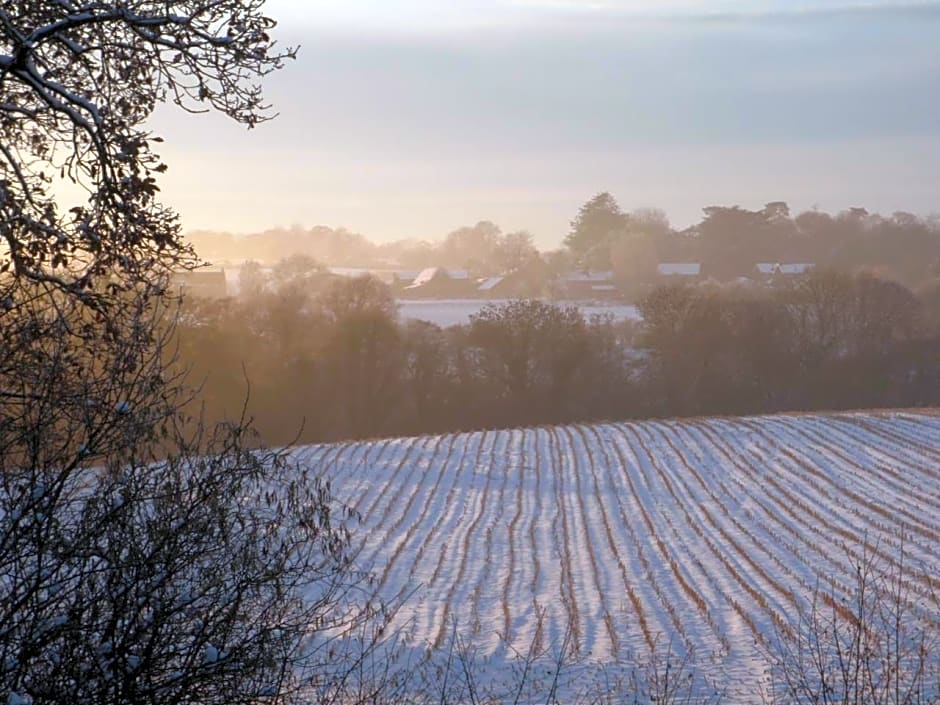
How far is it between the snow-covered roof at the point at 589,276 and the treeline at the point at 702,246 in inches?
39.5

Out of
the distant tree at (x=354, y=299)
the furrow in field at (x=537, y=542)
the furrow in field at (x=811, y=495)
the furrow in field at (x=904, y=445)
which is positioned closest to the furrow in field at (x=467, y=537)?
the furrow in field at (x=537, y=542)

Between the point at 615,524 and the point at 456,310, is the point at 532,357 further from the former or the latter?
the point at 615,524

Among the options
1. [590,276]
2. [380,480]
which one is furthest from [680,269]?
[380,480]

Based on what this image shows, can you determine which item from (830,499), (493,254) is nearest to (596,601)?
(830,499)

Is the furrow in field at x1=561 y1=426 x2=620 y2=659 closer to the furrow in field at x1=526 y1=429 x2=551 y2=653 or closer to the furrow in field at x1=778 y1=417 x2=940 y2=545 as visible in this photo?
the furrow in field at x1=526 y1=429 x2=551 y2=653

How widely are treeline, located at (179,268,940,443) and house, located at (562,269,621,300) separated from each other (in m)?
25.1

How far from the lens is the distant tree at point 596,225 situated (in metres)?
112

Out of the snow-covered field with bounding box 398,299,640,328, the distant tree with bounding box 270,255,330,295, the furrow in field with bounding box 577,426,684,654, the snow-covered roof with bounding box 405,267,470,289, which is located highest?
the distant tree with bounding box 270,255,330,295

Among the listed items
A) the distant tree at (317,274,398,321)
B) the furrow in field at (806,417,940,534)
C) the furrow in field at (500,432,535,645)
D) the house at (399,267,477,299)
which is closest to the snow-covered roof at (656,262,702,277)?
the house at (399,267,477,299)

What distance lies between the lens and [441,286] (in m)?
88.7

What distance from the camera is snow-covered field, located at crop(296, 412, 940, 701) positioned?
560 inches

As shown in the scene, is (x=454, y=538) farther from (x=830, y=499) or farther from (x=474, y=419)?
(x=474, y=419)

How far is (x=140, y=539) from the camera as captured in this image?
5.10 meters

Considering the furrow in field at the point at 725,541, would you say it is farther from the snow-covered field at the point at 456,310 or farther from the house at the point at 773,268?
the house at the point at 773,268
